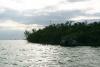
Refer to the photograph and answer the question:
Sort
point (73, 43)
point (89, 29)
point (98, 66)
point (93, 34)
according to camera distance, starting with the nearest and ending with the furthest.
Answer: point (98, 66)
point (73, 43)
point (93, 34)
point (89, 29)

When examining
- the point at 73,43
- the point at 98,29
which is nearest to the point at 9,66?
the point at 73,43

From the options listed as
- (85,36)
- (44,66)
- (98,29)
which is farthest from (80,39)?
(44,66)

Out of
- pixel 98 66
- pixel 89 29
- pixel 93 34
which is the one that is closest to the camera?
pixel 98 66

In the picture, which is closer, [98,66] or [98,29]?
[98,66]

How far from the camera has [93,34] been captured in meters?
181

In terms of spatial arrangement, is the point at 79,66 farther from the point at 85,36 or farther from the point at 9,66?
the point at 85,36

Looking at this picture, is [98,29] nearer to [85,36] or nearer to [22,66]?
[85,36]

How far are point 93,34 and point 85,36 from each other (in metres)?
5.87

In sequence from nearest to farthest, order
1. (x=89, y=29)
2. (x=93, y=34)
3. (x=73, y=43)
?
(x=73, y=43) < (x=93, y=34) < (x=89, y=29)

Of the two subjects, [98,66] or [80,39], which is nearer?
[98,66]

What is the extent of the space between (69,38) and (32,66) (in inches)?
4750

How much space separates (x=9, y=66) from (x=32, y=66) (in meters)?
3.99

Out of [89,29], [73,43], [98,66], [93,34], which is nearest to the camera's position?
[98,66]

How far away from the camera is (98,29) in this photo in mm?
190000
